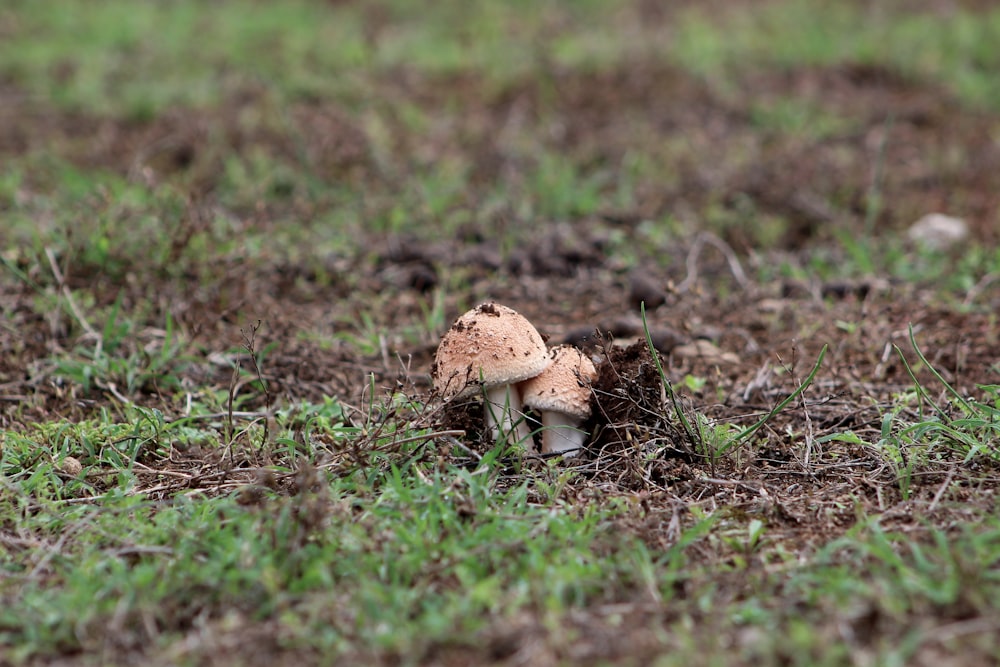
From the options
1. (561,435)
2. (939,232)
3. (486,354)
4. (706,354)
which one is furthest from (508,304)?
(939,232)

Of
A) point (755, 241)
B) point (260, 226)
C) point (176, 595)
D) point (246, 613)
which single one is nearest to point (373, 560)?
point (246, 613)

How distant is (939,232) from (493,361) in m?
3.86

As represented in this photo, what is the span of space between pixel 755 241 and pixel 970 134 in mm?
2755

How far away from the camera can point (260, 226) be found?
538 centimetres

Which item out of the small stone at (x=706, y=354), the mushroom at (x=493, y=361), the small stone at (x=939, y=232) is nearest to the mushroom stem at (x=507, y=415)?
the mushroom at (x=493, y=361)

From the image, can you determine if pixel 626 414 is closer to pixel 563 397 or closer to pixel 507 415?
pixel 563 397

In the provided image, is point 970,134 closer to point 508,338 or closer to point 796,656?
point 508,338

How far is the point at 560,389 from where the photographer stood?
126 inches

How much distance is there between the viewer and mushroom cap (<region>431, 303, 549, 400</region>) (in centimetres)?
308

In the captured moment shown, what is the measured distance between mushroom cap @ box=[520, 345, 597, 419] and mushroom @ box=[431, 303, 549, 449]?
57mm

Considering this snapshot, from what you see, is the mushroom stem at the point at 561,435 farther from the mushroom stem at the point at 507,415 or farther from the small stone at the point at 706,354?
the small stone at the point at 706,354

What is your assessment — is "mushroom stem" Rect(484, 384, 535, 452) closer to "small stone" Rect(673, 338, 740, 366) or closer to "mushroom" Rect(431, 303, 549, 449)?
"mushroom" Rect(431, 303, 549, 449)

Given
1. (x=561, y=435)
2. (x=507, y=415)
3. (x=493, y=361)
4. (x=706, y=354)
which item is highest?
(x=493, y=361)

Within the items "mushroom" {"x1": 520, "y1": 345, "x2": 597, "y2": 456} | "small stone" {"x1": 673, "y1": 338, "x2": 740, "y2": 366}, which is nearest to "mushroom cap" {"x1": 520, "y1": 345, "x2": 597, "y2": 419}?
"mushroom" {"x1": 520, "y1": 345, "x2": 597, "y2": 456}
